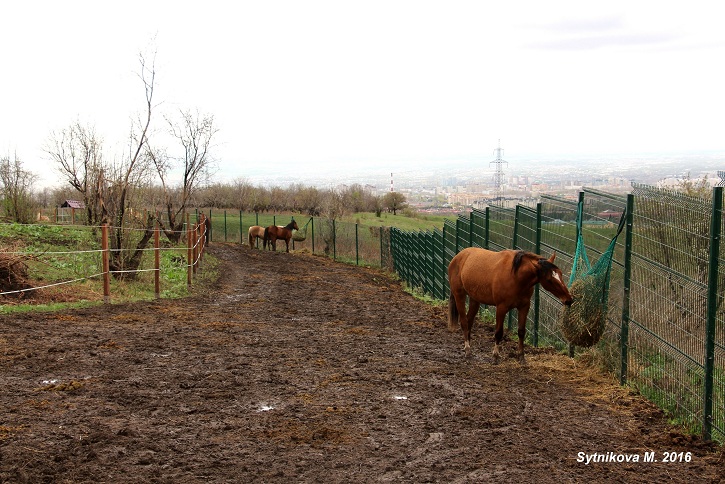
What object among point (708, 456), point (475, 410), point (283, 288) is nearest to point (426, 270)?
point (283, 288)

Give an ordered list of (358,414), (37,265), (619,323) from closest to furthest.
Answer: (358,414), (619,323), (37,265)

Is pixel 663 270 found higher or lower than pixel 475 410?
higher

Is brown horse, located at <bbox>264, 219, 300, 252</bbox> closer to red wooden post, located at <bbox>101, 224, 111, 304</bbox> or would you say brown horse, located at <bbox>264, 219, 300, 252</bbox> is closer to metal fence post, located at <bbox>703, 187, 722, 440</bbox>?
red wooden post, located at <bbox>101, 224, 111, 304</bbox>

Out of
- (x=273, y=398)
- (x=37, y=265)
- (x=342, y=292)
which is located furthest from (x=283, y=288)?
(x=273, y=398)

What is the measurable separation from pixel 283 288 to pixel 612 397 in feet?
42.6

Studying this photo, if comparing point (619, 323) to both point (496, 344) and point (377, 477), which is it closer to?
point (496, 344)

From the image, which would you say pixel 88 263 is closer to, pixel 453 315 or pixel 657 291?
pixel 453 315

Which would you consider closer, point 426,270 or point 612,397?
point 612,397

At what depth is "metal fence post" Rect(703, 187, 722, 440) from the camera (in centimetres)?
553

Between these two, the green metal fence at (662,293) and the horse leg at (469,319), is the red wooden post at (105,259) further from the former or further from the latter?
the green metal fence at (662,293)

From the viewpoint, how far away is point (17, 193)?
31656mm

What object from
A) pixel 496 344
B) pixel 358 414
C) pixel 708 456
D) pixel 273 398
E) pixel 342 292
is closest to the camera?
pixel 708 456

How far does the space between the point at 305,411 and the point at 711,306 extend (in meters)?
3.49

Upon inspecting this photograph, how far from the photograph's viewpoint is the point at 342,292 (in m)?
18.7
